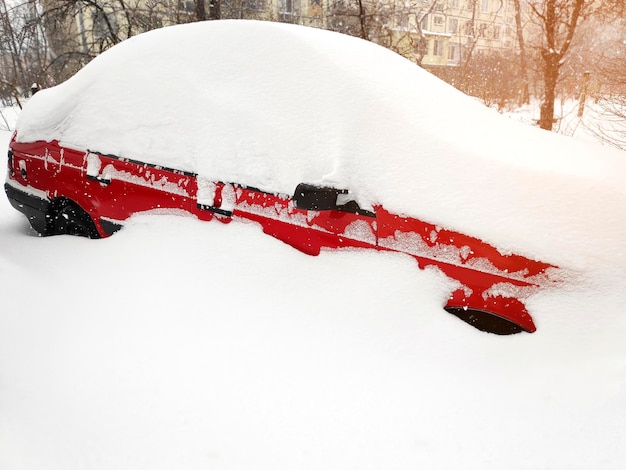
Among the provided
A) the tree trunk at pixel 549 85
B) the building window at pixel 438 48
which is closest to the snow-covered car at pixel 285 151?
the tree trunk at pixel 549 85

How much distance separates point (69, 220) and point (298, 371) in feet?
7.55

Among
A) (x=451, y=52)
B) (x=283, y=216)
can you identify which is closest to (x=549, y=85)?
(x=283, y=216)

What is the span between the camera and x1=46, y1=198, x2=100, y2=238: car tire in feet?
10.7

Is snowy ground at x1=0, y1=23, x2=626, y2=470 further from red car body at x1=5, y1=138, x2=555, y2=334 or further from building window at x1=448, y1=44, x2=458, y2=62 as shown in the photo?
building window at x1=448, y1=44, x2=458, y2=62

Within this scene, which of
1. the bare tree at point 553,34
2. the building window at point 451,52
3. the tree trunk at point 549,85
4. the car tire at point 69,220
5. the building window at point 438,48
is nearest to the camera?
the car tire at point 69,220

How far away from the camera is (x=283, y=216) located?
242cm

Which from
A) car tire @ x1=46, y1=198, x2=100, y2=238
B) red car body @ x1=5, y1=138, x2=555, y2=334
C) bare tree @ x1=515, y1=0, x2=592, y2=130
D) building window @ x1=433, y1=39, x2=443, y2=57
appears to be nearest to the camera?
red car body @ x1=5, y1=138, x2=555, y2=334

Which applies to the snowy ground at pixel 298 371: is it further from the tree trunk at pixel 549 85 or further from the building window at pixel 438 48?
the building window at pixel 438 48

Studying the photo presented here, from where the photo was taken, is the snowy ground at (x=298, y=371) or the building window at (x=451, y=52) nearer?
the snowy ground at (x=298, y=371)

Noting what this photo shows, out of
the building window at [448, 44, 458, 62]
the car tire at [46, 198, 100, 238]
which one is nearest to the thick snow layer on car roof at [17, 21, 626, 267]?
the car tire at [46, 198, 100, 238]

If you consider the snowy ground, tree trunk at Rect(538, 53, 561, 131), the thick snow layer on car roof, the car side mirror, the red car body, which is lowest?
the snowy ground

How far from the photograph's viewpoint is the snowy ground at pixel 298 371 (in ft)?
5.61

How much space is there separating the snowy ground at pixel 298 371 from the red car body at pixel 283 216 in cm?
8

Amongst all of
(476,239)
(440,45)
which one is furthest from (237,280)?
(440,45)
